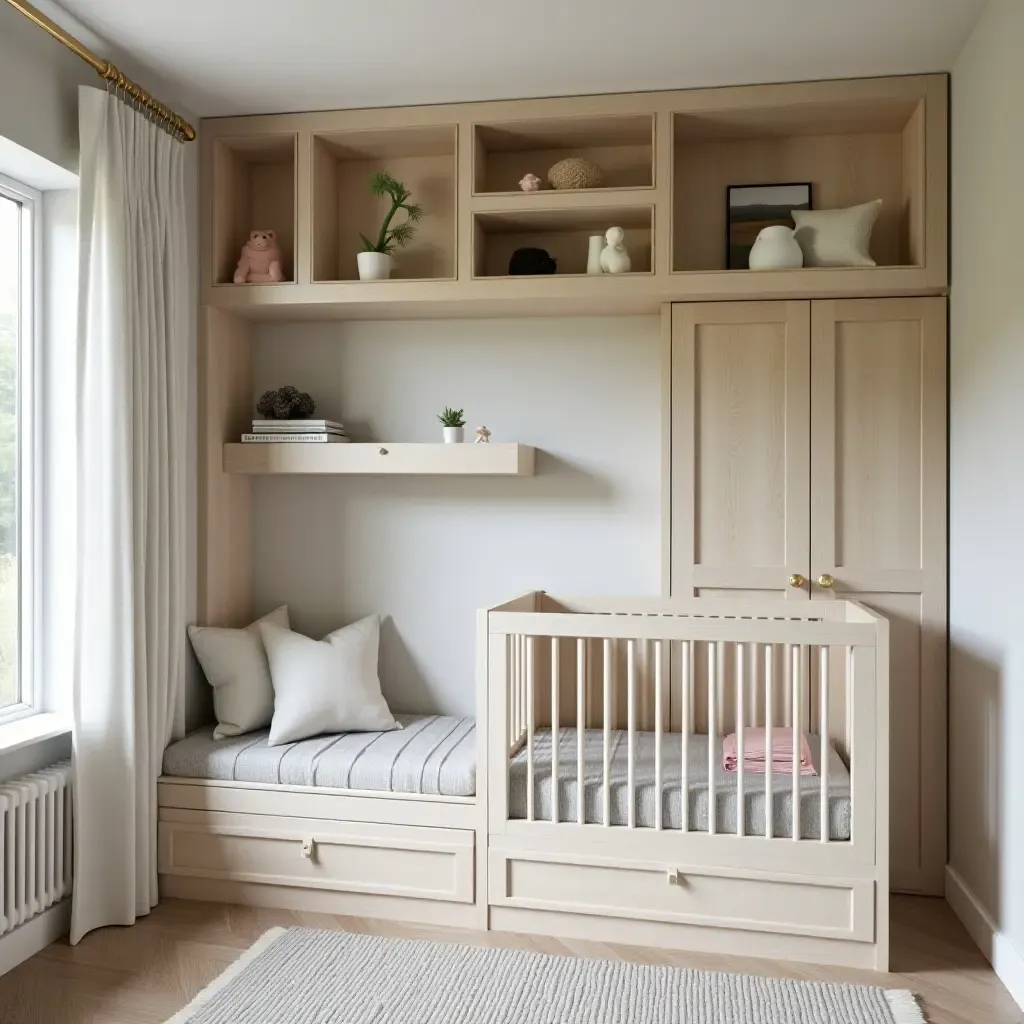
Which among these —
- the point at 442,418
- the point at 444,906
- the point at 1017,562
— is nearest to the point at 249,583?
the point at 442,418

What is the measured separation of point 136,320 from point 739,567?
198 cm

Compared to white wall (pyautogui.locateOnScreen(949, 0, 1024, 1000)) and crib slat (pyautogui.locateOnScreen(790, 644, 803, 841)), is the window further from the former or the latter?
white wall (pyautogui.locateOnScreen(949, 0, 1024, 1000))

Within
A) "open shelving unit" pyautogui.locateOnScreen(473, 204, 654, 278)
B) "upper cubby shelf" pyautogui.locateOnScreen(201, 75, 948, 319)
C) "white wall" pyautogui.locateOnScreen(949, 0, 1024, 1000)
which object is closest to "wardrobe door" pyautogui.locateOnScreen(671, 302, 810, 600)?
"upper cubby shelf" pyautogui.locateOnScreen(201, 75, 948, 319)

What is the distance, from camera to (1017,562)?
235cm

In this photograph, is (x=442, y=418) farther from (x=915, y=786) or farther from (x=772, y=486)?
(x=915, y=786)

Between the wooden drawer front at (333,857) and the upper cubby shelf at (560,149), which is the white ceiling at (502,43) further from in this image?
the wooden drawer front at (333,857)

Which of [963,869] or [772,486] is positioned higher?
[772,486]

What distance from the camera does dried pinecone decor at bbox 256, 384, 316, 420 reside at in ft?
11.0

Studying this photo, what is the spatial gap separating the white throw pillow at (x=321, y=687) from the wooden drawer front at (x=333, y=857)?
12.0 inches

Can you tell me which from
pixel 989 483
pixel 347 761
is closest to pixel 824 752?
pixel 989 483

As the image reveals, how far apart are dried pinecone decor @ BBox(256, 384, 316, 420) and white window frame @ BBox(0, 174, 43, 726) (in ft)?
2.46

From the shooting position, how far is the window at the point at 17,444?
2.76m

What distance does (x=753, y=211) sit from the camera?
3.22 metres

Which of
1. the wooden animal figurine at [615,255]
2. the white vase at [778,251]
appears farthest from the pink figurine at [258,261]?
the white vase at [778,251]
